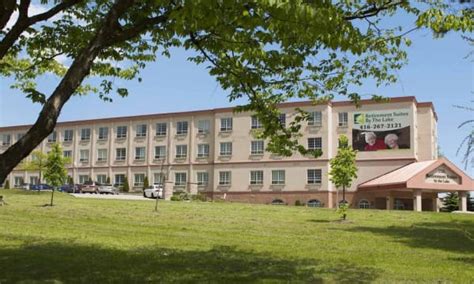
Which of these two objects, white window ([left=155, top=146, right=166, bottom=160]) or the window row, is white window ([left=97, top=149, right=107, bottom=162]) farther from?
white window ([left=155, top=146, right=166, bottom=160])

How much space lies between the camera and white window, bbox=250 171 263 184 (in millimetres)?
68438

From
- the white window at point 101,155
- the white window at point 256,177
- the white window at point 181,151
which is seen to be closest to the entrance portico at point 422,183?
the white window at point 256,177

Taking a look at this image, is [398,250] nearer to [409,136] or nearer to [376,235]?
[376,235]

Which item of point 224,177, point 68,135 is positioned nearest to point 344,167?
point 224,177

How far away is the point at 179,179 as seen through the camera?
243 ft

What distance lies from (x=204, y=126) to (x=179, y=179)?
7.39 meters

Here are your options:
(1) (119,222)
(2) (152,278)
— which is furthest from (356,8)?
(1) (119,222)

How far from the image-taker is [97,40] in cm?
886

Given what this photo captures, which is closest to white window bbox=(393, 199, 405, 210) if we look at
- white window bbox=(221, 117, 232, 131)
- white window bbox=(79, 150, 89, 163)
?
white window bbox=(221, 117, 232, 131)

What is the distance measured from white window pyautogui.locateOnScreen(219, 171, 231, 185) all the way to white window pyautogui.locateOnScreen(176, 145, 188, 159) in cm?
589

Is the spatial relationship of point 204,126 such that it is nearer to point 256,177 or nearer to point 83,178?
point 256,177

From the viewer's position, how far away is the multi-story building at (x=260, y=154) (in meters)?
60.6

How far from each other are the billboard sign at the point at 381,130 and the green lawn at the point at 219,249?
33.0m

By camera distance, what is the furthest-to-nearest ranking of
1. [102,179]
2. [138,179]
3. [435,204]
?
[102,179] → [138,179] → [435,204]
